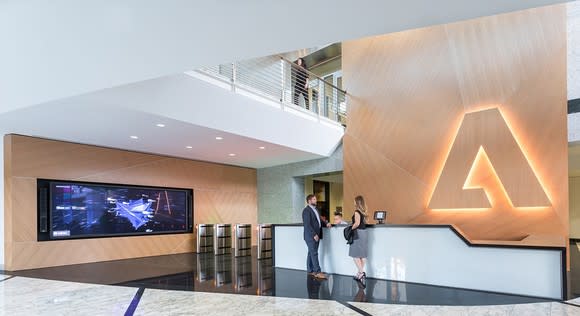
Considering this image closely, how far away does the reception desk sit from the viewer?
518 cm

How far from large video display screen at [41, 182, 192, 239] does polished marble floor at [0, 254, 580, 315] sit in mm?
1592

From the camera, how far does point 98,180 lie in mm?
9641

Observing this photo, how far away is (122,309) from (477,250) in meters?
4.89

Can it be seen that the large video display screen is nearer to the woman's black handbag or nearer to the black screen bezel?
the black screen bezel

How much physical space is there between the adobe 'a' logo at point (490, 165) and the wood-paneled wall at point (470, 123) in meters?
0.02

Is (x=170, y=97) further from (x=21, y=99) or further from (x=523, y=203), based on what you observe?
(x=523, y=203)

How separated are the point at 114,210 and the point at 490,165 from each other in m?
8.84

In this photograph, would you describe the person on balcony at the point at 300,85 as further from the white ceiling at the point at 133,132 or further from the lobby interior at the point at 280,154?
the white ceiling at the point at 133,132

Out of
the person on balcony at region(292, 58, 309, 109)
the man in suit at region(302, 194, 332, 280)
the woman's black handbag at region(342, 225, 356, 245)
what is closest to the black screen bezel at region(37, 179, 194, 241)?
the person on balcony at region(292, 58, 309, 109)

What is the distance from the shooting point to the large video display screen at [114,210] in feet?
29.3

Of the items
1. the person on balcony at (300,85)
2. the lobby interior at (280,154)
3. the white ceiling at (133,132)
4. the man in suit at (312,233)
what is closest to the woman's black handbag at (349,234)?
the lobby interior at (280,154)

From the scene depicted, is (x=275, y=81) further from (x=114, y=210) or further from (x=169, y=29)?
(x=169, y=29)

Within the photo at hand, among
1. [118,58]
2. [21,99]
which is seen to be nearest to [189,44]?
[118,58]

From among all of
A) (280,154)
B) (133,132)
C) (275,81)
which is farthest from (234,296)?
(275,81)
